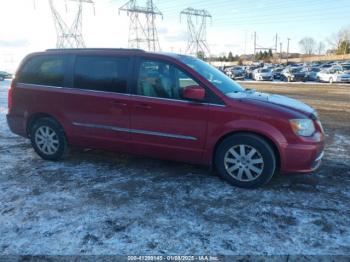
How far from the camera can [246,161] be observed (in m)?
4.51

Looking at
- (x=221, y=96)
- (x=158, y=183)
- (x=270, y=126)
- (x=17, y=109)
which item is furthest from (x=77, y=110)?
(x=270, y=126)

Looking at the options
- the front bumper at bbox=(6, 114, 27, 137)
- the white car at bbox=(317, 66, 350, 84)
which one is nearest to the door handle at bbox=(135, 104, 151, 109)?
the front bumper at bbox=(6, 114, 27, 137)

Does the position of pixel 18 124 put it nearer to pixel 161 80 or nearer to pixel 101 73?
pixel 101 73

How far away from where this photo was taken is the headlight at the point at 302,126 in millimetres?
4285

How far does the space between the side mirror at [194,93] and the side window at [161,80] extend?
0.11m

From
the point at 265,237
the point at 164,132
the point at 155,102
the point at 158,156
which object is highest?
the point at 155,102

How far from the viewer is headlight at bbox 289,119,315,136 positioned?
429 centimetres

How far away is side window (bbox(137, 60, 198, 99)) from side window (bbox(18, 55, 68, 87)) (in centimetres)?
135

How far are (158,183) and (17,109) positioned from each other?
2757 millimetres

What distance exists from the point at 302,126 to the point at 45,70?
152 inches

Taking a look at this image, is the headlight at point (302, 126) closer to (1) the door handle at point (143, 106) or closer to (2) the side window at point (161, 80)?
(2) the side window at point (161, 80)

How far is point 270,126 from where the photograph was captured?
432 cm

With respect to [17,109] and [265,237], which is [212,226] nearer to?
[265,237]

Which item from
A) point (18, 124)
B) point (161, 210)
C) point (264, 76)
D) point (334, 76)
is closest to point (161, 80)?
point (161, 210)
